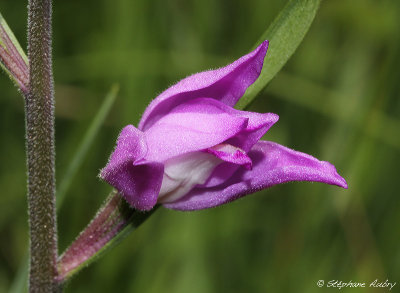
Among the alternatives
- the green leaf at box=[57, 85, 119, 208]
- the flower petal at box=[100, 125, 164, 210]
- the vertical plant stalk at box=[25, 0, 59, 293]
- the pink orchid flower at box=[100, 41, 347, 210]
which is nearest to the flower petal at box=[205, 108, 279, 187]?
the pink orchid flower at box=[100, 41, 347, 210]

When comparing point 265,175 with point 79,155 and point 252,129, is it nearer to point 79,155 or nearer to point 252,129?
point 252,129

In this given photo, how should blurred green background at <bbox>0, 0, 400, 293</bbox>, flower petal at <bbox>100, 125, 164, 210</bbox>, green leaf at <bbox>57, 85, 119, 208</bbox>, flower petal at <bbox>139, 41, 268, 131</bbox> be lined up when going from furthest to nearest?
blurred green background at <bbox>0, 0, 400, 293</bbox> < green leaf at <bbox>57, 85, 119, 208</bbox> < flower petal at <bbox>139, 41, 268, 131</bbox> < flower petal at <bbox>100, 125, 164, 210</bbox>

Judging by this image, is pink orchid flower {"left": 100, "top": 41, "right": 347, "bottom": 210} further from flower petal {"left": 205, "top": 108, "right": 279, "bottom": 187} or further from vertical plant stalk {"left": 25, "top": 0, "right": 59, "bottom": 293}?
vertical plant stalk {"left": 25, "top": 0, "right": 59, "bottom": 293}

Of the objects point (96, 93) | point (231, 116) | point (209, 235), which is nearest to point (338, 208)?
point (209, 235)

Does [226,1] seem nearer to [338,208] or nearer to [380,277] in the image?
[338,208]

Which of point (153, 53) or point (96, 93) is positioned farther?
point (96, 93)

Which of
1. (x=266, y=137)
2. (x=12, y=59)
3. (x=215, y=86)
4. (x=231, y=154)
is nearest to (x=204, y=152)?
(x=231, y=154)
